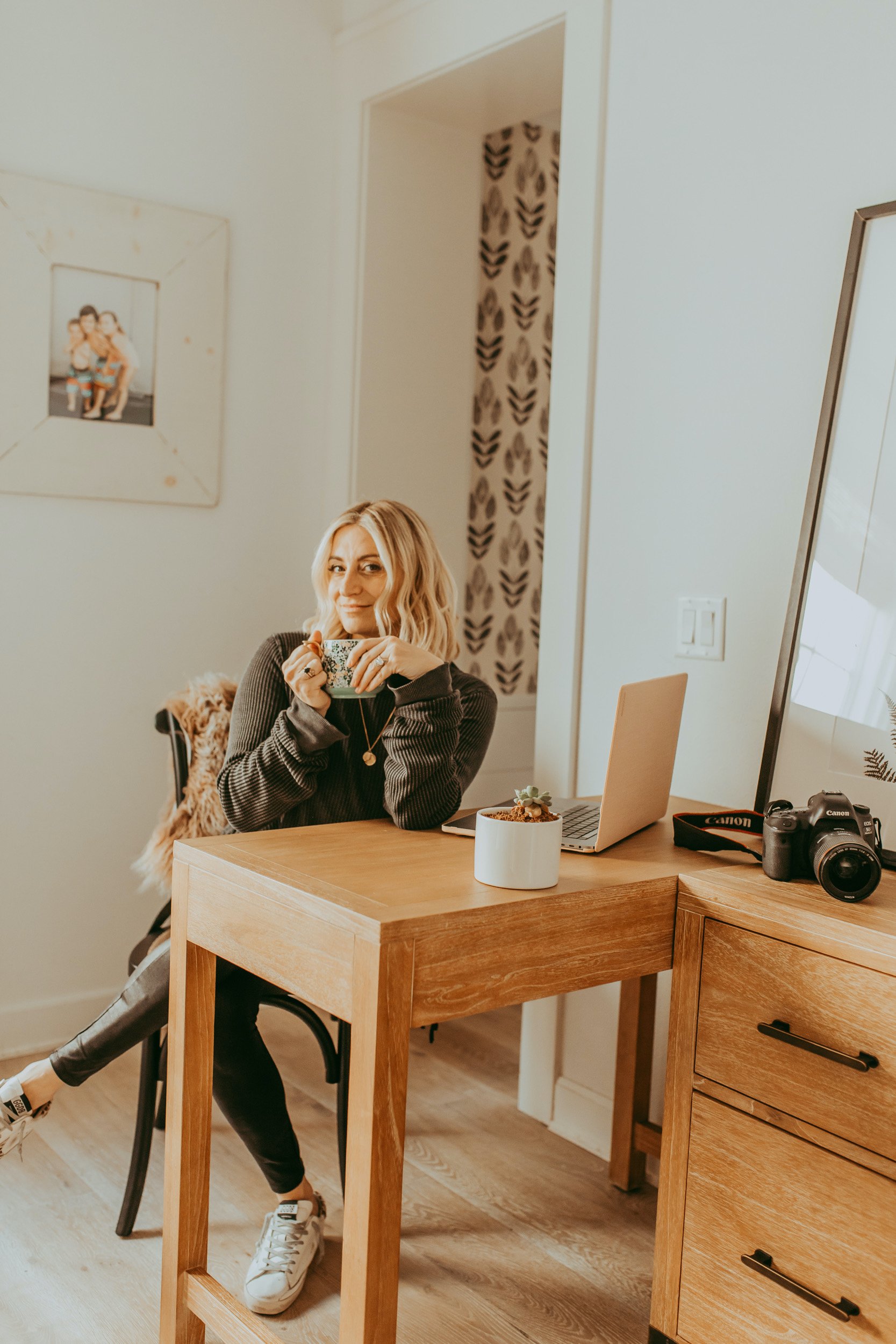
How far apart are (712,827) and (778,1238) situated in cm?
53

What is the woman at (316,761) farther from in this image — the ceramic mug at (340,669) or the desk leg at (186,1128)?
the desk leg at (186,1128)

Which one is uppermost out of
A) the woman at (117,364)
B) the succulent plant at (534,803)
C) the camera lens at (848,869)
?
the woman at (117,364)

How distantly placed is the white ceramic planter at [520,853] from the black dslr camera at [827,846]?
11.5 inches

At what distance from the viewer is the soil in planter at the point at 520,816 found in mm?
1312

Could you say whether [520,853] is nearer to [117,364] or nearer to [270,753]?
[270,753]

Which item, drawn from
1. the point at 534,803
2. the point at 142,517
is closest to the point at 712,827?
the point at 534,803

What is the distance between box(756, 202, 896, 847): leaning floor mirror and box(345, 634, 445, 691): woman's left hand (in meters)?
0.59

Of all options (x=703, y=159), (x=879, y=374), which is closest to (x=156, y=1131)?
(x=879, y=374)

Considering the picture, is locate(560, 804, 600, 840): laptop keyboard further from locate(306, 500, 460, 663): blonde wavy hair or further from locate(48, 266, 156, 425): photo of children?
locate(48, 266, 156, 425): photo of children

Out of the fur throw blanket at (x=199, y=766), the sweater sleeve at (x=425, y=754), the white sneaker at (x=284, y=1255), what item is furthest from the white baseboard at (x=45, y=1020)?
the sweater sleeve at (x=425, y=754)

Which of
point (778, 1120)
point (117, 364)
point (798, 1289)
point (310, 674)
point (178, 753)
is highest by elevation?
point (117, 364)

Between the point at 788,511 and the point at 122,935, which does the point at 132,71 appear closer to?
the point at 788,511

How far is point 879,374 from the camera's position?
1673 millimetres

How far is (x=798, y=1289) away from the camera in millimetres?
1262
